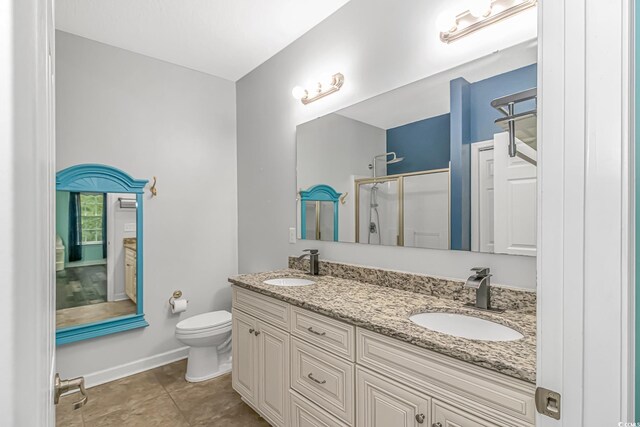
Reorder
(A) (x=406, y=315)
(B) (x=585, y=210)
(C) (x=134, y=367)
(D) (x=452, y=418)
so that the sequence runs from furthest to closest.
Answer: (C) (x=134, y=367)
(A) (x=406, y=315)
(D) (x=452, y=418)
(B) (x=585, y=210)

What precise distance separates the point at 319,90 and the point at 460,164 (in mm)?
1213

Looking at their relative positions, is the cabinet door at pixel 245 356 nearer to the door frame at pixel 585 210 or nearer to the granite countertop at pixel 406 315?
the granite countertop at pixel 406 315

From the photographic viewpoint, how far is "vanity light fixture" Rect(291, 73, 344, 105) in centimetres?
222

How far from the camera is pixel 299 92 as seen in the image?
8.01 feet

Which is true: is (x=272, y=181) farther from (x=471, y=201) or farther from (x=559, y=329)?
(x=559, y=329)

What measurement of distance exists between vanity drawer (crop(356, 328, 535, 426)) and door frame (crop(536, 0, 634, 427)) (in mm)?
371

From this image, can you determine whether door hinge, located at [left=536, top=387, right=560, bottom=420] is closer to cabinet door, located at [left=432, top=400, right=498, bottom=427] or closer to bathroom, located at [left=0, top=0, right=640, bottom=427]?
bathroom, located at [left=0, top=0, right=640, bottom=427]

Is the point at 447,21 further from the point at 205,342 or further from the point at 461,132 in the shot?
the point at 205,342

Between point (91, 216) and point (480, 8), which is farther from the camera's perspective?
point (91, 216)

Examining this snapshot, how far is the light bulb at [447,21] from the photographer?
159 cm

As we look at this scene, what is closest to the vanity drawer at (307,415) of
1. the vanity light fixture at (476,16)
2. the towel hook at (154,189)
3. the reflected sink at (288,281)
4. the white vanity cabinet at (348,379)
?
the white vanity cabinet at (348,379)

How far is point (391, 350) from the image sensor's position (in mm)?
1216

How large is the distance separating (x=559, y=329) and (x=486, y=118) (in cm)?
118

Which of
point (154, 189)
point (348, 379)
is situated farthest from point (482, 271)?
point (154, 189)
